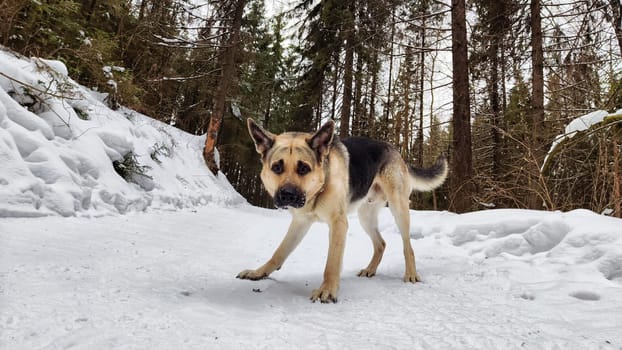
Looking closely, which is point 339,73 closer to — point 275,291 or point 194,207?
point 194,207

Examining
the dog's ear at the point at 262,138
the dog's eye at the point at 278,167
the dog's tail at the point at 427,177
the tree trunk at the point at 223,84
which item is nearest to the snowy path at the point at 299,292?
the dog's tail at the point at 427,177

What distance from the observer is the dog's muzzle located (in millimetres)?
2537

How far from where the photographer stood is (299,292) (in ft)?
8.82

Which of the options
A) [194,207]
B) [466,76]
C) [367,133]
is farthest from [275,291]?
[367,133]

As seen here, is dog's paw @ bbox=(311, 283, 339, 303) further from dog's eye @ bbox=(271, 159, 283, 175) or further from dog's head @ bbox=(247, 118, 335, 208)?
dog's eye @ bbox=(271, 159, 283, 175)

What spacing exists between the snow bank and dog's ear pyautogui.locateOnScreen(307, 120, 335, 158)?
260 cm

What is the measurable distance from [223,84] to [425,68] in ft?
26.7

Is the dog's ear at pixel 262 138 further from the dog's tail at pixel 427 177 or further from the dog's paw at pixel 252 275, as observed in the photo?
the dog's tail at pixel 427 177

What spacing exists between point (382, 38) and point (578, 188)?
5699mm

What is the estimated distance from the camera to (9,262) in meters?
2.10

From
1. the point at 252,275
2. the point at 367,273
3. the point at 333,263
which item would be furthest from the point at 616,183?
the point at 252,275

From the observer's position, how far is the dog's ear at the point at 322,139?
3.04m

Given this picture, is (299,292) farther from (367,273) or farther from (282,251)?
(367,273)

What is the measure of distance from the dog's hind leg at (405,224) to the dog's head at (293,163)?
3.94 feet
